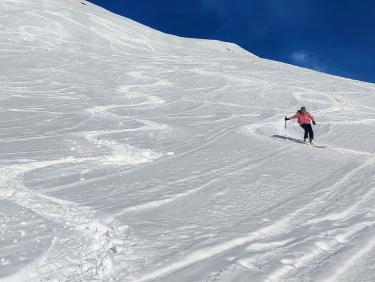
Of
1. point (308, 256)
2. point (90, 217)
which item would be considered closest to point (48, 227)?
point (90, 217)

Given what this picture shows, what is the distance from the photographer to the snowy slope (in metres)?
5.76

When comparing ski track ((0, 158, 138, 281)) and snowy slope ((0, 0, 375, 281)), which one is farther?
snowy slope ((0, 0, 375, 281))

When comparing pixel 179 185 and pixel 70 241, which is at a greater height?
A: pixel 179 185

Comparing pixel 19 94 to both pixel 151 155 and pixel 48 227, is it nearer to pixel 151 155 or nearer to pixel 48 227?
pixel 151 155

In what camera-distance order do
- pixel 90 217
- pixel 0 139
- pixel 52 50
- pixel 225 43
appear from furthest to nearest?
pixel 225 43 < pixel 52 50 < pixel 0 139 < pixel 90 217

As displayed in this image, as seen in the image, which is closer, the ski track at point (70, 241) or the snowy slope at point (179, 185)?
the ski track at point (70, 241)

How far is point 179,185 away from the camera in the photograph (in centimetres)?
924

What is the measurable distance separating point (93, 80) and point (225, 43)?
40.3m

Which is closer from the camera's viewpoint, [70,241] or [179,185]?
[70,241]

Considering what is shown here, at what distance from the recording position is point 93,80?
27.3 meters

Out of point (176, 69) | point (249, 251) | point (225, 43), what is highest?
point (225, 43)

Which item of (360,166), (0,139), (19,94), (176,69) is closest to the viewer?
(360,166)

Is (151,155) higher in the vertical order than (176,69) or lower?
lower

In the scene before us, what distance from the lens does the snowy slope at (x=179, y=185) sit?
576cm
